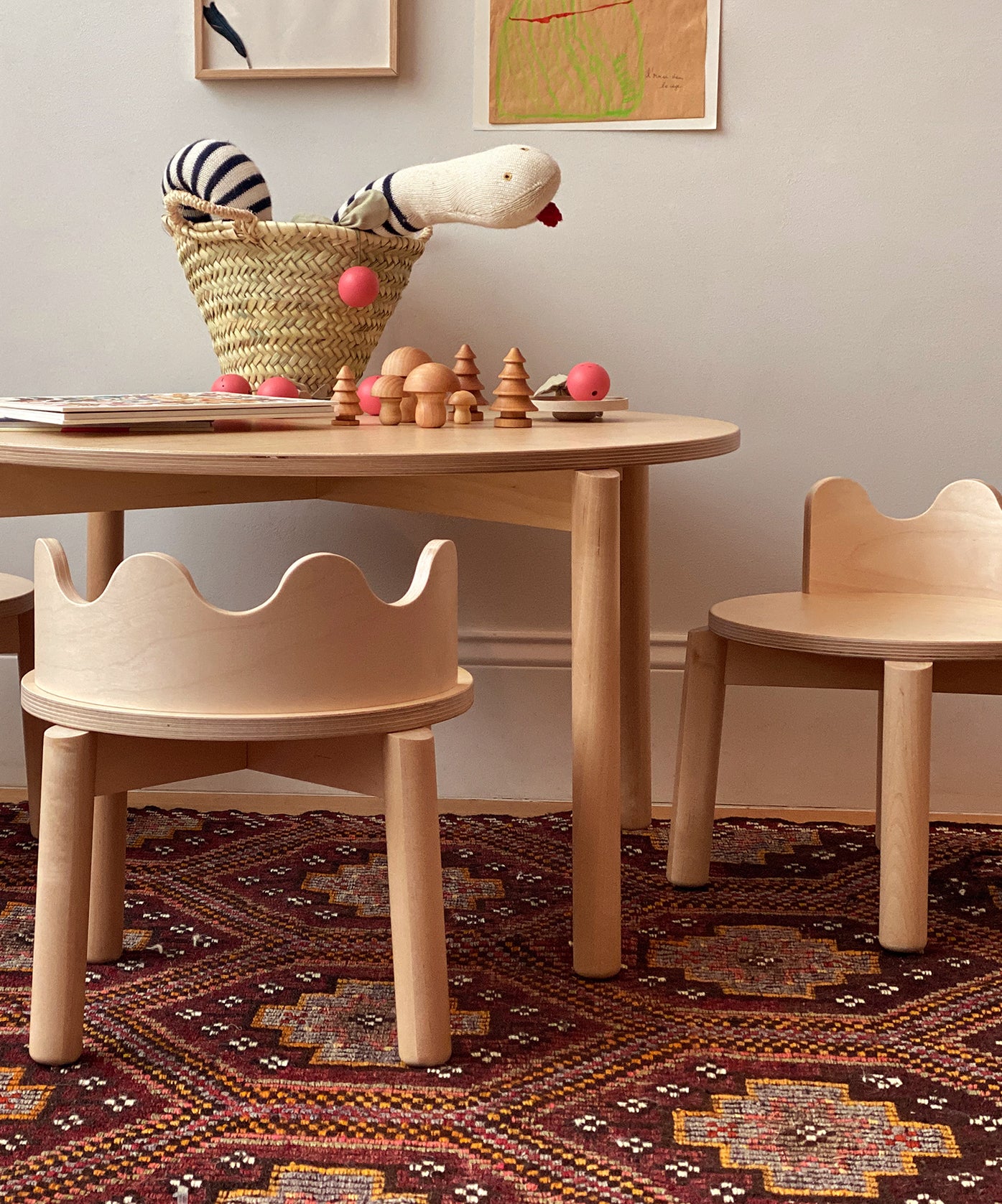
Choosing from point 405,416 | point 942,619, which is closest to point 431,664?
point 405,416

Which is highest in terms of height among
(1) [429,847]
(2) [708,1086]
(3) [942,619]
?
(3) [942,619]

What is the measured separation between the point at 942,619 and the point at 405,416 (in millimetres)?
681

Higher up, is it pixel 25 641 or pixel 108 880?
pixel 25 641

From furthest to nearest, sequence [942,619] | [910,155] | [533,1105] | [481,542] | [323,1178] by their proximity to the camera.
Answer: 1. [481,542]
2. [910,155]
3. [942,619]
4. [533,1105]
5. [323,1178]

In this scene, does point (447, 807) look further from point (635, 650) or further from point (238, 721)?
point (238, 721)

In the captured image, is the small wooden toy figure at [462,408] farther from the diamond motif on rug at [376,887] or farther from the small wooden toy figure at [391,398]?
the diamond motif on rug at [376,887]

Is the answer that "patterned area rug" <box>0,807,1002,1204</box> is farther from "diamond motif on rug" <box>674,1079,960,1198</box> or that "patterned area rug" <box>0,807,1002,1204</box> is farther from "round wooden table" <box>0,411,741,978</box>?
"round wooden table" <box>0,411,741,978</box>

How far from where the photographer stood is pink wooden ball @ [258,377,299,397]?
5.08 ft

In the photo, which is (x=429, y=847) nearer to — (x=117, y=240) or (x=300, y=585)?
(x=300, y=585)

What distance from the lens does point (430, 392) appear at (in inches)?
56.0

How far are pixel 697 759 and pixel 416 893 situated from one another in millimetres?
616

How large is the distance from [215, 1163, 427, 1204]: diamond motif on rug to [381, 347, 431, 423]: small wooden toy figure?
2.74 feet

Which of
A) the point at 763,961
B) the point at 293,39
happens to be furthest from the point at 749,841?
the point at 293,39

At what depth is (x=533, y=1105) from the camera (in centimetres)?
112
